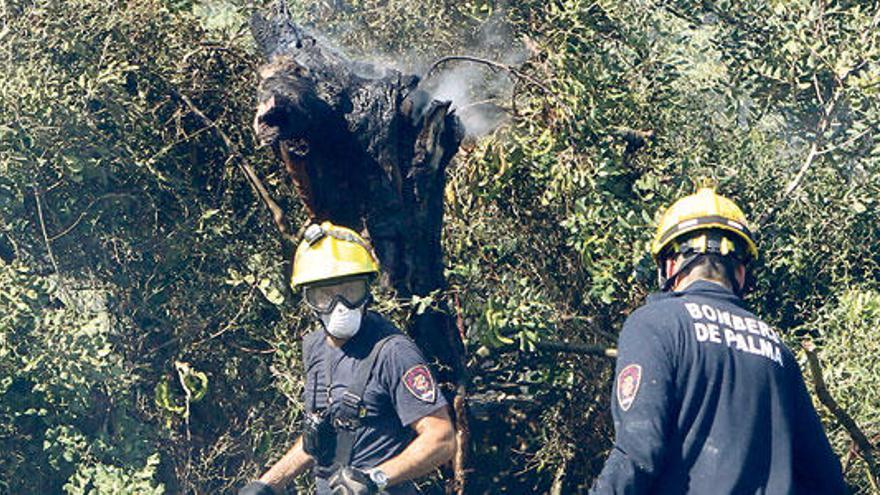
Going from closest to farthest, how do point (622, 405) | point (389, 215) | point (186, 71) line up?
point (622, 405)
point (389, 215)
point (186, 71)

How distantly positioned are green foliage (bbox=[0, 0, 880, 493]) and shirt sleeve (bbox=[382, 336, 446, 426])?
199 centimetres

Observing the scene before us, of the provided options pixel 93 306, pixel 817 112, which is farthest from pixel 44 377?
pixel 817 112

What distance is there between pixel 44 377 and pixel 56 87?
5.43 feet

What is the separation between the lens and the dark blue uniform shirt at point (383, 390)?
590cm

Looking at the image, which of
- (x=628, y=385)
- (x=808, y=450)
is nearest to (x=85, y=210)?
(x=628, y=385)

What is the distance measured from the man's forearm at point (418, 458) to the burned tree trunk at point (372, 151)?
2003 millimetres

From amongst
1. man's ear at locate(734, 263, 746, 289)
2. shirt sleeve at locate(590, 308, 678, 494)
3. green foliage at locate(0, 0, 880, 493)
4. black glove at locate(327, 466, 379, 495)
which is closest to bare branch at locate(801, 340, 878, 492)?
green foliage at locate(0, 0, 880, 493)

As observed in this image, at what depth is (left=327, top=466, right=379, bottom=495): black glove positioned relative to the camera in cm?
572

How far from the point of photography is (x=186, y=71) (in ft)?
27.5

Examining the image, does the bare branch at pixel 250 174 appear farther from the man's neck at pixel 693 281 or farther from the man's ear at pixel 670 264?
the man's neck at pixel 693 281

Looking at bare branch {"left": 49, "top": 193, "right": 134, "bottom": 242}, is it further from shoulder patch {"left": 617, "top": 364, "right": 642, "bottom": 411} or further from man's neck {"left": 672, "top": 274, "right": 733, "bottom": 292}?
shoulder patch {"left": 617, "top": 364, "right": 642, "bottom": 411}

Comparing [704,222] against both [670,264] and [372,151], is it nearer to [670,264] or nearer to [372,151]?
[670,264]

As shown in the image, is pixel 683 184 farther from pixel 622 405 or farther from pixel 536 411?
pixel 622 405

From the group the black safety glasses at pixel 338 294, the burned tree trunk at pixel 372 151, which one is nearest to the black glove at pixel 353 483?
the black safety glasses at pixel 338 294
